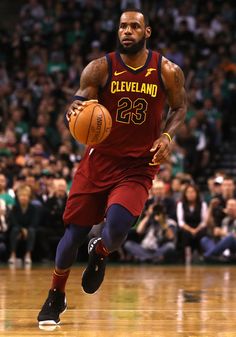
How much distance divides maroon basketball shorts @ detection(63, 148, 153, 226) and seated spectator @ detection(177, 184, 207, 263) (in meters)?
7.12

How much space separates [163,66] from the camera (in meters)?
6.52

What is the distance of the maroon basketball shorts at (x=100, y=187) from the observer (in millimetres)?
6379

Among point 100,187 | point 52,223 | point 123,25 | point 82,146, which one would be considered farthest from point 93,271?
point 82,146

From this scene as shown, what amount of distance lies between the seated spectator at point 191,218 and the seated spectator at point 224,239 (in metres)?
0.19

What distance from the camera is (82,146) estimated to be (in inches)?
660

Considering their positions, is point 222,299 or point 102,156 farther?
point 222,299

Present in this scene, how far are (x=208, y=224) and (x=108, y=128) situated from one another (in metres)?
7.55

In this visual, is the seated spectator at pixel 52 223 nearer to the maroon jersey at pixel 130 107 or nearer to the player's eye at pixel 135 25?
the maroon jersey at pixel 130 107

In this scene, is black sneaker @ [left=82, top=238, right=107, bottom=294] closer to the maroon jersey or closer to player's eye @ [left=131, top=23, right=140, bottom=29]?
the maroon jersey

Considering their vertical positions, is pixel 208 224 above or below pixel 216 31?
below

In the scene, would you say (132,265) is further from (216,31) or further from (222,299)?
(216,31)

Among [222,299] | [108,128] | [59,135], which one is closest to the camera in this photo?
[108,128]

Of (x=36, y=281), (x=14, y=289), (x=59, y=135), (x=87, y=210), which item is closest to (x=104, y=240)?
(x=87, y=210)

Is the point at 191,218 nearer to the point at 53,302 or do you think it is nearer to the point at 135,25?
the point at 53,302
